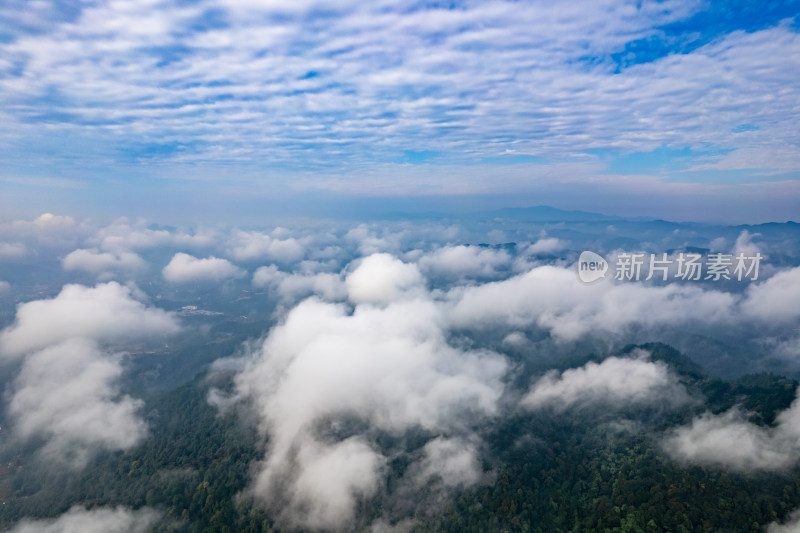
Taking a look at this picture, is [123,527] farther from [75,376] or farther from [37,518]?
[75,376]

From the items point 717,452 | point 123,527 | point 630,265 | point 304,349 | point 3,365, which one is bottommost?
point 3,365

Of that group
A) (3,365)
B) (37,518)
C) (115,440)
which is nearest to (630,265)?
(37,518)

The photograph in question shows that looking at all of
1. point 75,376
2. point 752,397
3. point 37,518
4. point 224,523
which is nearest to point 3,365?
point 75,376

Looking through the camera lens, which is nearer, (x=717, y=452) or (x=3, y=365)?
(x=717, y=452)

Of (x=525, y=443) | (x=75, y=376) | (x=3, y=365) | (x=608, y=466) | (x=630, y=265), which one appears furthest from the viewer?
(x=3, y=365)

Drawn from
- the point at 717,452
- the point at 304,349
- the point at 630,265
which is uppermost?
the point at 630,265

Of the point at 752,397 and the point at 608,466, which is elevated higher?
the point at 752,397

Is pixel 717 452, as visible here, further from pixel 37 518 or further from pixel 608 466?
pixel 37 518

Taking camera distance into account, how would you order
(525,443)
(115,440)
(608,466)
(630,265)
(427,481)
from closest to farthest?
(630,265) → (608,466) → (427,481) → (525,443) → (115,440)

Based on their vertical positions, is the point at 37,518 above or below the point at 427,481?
below
